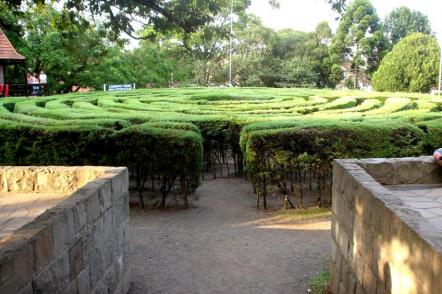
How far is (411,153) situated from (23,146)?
6690mm

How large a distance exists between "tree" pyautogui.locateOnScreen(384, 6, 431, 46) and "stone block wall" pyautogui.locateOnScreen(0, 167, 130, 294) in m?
49.3

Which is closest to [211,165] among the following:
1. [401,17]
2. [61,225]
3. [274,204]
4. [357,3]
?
[274,204]

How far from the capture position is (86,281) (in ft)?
12.1

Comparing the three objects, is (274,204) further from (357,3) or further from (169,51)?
(357,3)

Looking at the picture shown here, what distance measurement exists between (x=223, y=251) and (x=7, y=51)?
67.0 ft

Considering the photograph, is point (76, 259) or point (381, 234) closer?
point (381, 234)

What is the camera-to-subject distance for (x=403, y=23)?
4988 centimetres

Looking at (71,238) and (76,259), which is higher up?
(71,238)

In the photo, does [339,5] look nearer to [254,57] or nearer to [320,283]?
[320,283]

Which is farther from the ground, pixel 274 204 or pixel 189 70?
pixel 189 70

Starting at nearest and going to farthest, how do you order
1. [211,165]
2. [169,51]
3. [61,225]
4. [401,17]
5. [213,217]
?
[61,225] < [213,217] < [211,165] < [169,51] < [401,17]

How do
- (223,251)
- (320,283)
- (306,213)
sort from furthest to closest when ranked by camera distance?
(306,213) → (223,251) → (320,283)

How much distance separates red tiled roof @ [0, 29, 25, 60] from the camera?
22.8m

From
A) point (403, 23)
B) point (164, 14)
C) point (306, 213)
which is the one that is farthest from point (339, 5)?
point (403, 23)
